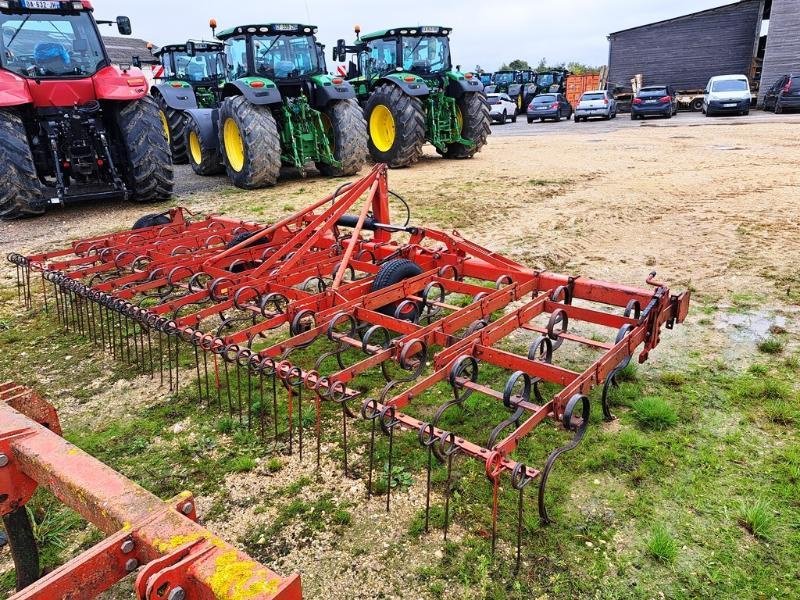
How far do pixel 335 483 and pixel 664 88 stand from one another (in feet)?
73.5

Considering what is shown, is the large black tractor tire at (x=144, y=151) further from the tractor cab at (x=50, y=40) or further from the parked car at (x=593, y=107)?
the parked car at (x=593, y=107)

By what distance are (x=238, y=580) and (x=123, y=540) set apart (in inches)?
12.1

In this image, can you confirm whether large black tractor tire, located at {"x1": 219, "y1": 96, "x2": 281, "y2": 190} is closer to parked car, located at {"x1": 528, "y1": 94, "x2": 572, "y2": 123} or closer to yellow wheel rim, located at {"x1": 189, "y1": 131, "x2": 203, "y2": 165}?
yellow wheel rim, located at {"x1": 189, "y1": 131, "x2": 203, "y2": 165}

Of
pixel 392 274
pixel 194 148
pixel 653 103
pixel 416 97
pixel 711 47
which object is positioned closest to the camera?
pixel 392 274

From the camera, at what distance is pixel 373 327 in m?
3.00

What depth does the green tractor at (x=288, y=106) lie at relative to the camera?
359 inches

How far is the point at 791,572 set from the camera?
6.75 feet

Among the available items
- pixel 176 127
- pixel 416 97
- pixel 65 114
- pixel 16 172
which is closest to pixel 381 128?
pixel 416 97

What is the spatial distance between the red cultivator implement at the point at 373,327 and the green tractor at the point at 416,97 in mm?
6075

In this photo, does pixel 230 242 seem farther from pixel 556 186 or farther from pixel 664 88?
pixel 664 88

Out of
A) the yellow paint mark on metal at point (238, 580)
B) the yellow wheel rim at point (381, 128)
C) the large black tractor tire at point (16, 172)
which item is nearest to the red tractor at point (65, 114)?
the large black tractor tire at point (16, 172)

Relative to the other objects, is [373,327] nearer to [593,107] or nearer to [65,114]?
[65,114]

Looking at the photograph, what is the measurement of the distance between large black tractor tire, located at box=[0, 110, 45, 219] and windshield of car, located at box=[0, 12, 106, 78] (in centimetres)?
72

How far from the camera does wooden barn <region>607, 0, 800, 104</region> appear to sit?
73.6 feet
